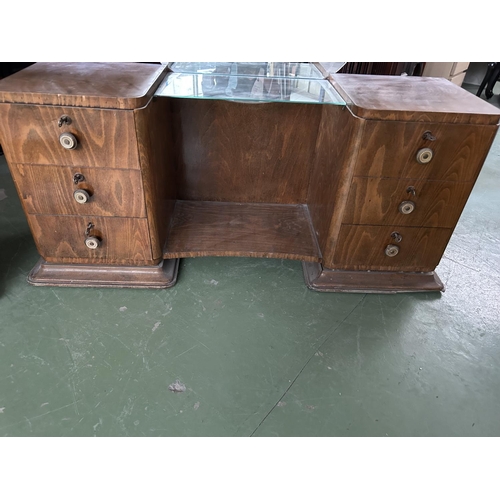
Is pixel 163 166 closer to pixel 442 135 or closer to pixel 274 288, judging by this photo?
pixel 274 288

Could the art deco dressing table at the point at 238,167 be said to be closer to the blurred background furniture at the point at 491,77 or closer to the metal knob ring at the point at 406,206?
the metal knob ring at the point at 406,206

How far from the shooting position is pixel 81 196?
1.15m

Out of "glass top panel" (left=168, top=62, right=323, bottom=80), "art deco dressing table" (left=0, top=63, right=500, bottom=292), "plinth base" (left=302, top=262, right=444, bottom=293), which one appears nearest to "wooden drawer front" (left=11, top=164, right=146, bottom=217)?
"art deco dressing table" (left=0, top=63, right=500, bottom=292)

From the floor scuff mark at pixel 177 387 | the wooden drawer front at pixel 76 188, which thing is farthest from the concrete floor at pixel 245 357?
the wooden drawer front at pixel 76 188

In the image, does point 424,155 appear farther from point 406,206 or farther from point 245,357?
point 245,357

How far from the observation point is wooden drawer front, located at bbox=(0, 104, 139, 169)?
1029 mm

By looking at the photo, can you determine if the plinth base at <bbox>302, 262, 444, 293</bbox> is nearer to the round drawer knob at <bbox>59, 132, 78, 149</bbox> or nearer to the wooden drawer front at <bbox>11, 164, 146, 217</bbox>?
the wooden drawer front at <bbox>11, 164, 146, 217</bbox>

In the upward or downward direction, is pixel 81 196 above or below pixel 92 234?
above

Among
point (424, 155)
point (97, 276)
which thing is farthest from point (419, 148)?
point (97, 276)

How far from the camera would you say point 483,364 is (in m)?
1.15

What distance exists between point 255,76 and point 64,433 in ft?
4.00

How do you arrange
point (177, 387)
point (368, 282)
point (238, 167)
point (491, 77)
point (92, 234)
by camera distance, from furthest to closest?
point (491, 77)
point (238, 167)
point (368, 282)
point (92, 234)
point (177, 387)

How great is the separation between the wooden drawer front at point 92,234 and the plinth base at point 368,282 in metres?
0.62

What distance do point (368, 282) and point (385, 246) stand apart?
15 centimetres
